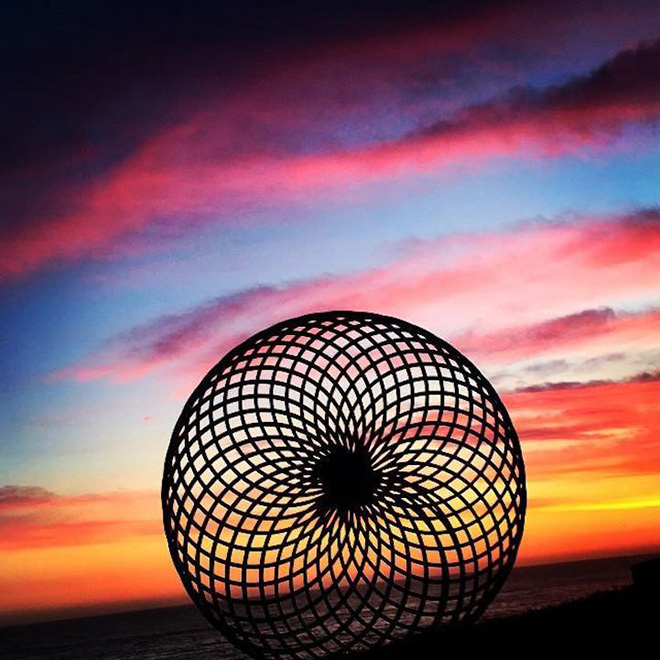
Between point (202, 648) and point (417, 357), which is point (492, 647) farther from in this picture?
point (202, 648)

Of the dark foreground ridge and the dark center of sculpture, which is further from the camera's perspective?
the dark center of sculpture

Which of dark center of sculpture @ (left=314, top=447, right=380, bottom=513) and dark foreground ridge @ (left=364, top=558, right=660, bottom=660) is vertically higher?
dark center of sculpture @ (left=314, top=447, right=380, bottom=513)

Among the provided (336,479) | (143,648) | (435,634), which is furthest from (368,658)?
(143,648)

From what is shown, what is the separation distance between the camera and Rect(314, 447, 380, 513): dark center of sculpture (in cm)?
967

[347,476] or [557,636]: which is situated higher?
[347,476]

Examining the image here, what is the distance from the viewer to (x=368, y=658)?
27.7ft

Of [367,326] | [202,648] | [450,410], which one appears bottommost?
[202,648]

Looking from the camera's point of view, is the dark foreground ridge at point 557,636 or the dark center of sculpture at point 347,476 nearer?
the dark foreground ridge at point 557,636

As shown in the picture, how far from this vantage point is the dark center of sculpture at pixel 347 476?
9672mm

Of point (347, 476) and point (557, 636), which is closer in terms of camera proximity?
point (557, 636)

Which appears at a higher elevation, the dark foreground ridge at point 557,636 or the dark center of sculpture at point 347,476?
the dark center of sculpture at point 347,476

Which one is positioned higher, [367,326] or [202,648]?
[367,326]

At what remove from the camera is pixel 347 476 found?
966 cm

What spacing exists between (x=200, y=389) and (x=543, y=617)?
13.8ft
